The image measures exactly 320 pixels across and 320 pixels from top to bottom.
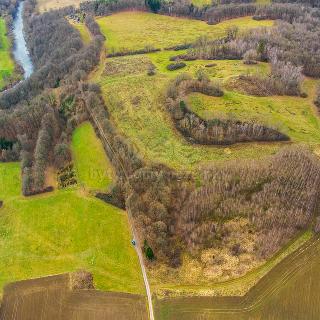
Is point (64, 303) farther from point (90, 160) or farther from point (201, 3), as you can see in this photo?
point (201, 3)

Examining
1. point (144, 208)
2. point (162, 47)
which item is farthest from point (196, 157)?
point (162, 47)

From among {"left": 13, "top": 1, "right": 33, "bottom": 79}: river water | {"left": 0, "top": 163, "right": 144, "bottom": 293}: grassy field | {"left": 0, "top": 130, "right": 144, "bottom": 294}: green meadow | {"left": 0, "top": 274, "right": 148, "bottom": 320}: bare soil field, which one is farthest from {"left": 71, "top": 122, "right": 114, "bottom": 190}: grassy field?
{"left": 13, "top": 1, "right": 33, "bottom": 79}: river water

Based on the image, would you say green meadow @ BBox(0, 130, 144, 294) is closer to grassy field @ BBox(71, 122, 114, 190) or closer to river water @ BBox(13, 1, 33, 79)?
grassy field @ BBox(71, 122, 114, 190)

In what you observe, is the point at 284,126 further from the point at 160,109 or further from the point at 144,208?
the point at 144,208

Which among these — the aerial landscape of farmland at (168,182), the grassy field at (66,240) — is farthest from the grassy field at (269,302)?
the grassy field at (66,240)

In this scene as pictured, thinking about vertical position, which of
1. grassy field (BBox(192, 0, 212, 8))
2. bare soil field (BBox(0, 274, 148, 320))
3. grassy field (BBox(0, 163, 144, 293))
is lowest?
bare soil field (BBox(0, 274, 148, 320))
